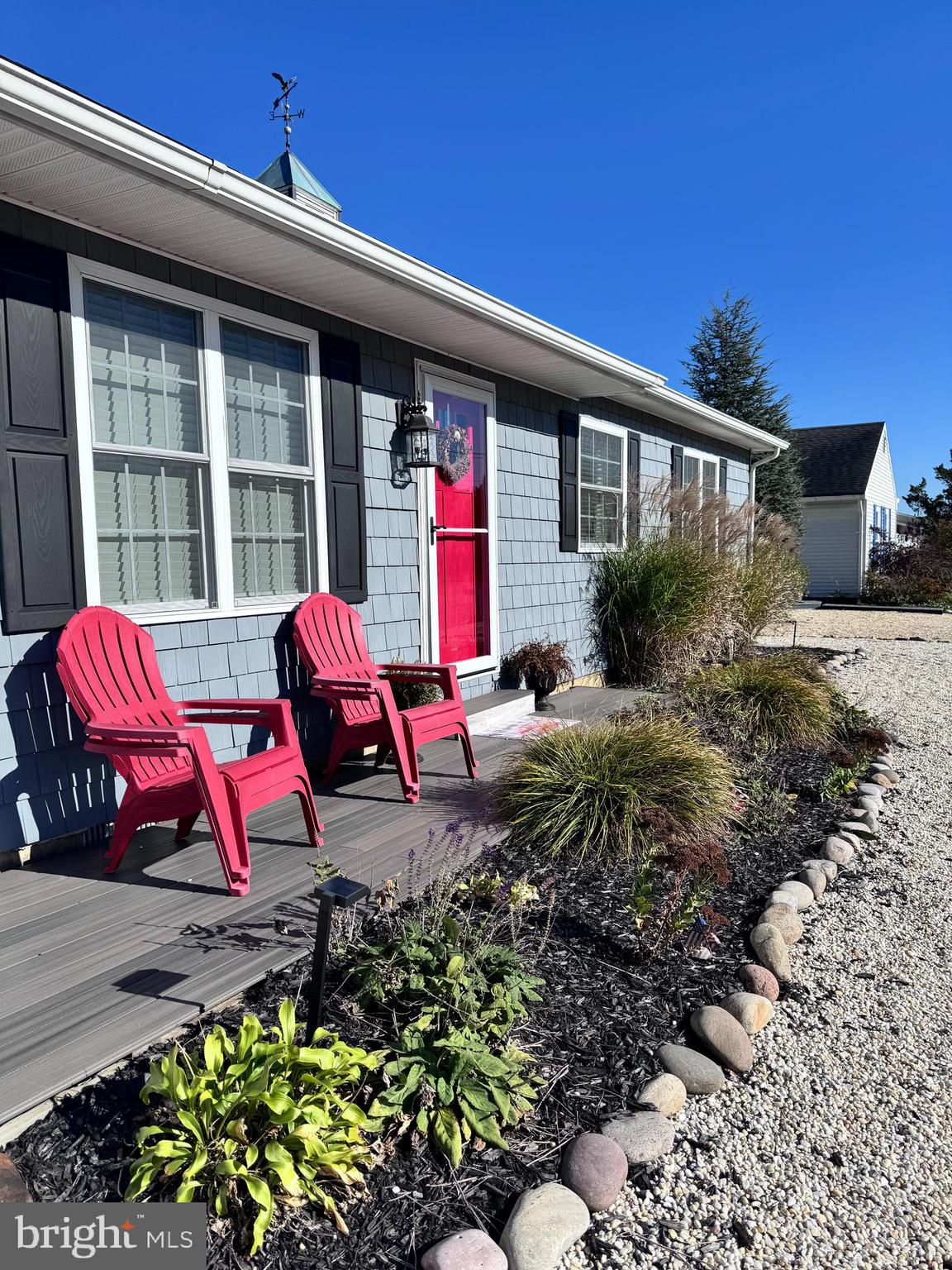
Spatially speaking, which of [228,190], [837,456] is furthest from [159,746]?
[837,456]

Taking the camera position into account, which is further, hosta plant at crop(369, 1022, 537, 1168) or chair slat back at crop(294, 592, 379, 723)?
chair slat back at crop(294, 592, 379, 723)

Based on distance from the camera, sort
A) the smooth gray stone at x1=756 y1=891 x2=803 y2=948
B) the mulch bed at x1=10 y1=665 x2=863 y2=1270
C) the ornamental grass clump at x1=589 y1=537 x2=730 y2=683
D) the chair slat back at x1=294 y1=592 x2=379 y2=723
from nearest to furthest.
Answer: the mulch bed at x1=10 y1=665 x2=863 y2=1270
the smooth gray stone at x1=756 y1=891 x2=803 y2=948
the chair slat back at x1=294 y1=592 x2=379 y2=723
the ornamental grass clump at x1=589 y1=537 x2=730 y2=683

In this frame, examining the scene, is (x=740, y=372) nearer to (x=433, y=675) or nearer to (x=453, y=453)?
(x=453, y=453)

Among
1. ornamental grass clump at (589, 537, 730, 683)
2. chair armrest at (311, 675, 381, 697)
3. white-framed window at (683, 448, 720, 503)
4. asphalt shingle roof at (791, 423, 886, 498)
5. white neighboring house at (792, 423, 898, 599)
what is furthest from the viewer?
asphalt shingle roof at (791, 423, 886, 498)

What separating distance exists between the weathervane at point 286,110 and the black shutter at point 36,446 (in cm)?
591

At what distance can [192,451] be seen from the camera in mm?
3684

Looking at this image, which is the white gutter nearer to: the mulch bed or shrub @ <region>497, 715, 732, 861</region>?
shrub @ <region>497, 715, 732, 861</region>

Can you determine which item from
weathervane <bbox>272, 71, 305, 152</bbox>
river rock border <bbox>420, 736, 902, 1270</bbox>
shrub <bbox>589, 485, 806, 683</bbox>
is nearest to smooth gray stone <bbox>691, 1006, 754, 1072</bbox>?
river rock border <bbox>420, 736, 902, 1270</bbox>

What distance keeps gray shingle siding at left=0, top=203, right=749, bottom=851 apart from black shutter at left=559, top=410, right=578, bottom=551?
73 mm

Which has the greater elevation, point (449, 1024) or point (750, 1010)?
point (449, 1024)

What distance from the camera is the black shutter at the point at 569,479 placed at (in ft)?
22.3

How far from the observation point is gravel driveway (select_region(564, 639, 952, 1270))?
158 centimetres

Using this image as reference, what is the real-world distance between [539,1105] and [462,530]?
13.8 feet

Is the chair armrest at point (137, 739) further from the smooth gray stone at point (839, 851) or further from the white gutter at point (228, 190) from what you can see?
the smooth gray stone at point (839, 851)
